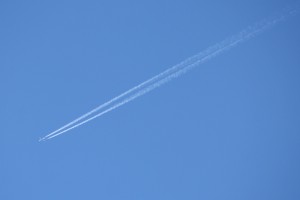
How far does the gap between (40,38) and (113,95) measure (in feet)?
4.29

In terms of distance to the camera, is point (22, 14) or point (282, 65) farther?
point (22, 14)

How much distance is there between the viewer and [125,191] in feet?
13.0

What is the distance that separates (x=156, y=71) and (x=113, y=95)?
25.1 inches

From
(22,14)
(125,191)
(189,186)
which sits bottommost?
A: (189,186)

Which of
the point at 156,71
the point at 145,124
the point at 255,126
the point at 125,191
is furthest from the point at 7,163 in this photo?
the point at 255,126

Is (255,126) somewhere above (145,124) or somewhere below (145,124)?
below

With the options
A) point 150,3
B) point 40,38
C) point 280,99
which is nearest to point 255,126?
point 280,99

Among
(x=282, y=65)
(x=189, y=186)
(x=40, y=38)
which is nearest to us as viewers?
(x=282, y=65)

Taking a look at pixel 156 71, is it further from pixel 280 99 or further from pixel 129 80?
pixel 280 99

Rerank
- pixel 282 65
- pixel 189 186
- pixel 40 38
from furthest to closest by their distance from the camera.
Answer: pixel 40 38, pixel 189 186, pixel 282 65

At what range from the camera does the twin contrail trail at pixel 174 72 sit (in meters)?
3.63

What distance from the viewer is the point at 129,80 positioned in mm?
3963

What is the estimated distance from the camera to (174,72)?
3.89 m

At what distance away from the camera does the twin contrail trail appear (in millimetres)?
3635
